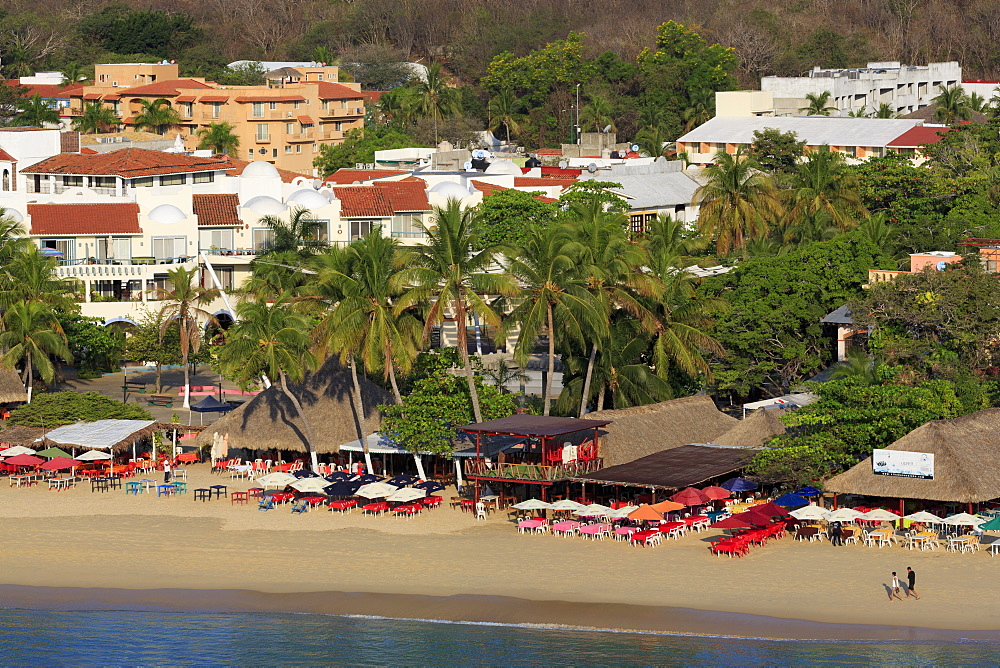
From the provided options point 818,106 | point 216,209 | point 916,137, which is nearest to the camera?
point 216,209

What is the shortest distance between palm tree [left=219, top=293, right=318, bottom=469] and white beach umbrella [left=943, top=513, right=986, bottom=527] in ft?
59.9

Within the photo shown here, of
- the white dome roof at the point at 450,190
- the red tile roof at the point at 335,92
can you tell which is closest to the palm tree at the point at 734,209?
the white dome roof at the point at 450,190

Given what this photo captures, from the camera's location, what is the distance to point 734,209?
68438 mm

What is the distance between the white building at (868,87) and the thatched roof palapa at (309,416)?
244ft

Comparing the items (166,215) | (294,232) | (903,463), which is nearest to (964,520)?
(903,463)

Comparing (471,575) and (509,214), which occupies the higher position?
(509,214)

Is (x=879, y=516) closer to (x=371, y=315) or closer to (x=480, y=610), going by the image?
(x=480, y=610)

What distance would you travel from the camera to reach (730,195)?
2707 inches

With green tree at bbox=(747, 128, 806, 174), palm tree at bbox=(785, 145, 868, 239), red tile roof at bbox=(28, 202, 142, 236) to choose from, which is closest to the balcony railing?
palm tree at bbox=(785, 145, 868, 239)

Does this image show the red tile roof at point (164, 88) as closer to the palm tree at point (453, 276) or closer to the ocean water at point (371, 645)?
the palm tree at point (453, 276)

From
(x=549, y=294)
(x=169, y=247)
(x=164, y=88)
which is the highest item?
(x=164, y=88)

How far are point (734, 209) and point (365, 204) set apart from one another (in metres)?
15.7

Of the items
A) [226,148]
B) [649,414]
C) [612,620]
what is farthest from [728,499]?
[226,148]

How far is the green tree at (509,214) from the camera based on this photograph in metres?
67.4
